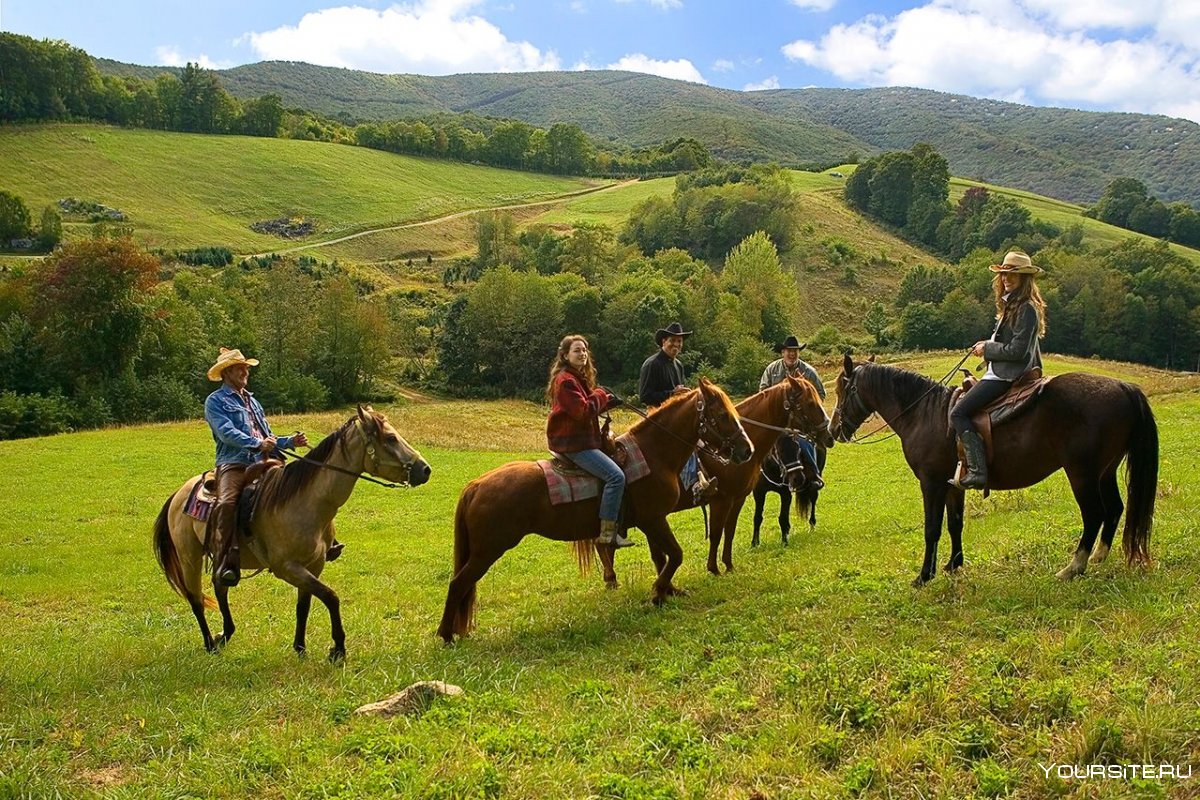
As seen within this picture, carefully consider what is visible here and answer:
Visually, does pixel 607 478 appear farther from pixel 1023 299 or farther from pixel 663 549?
pixel 1023 299

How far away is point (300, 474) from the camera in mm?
8148

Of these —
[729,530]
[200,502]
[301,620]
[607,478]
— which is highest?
[607,478]

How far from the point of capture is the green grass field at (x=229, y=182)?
90.2 m

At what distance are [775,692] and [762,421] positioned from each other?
5.21 meters

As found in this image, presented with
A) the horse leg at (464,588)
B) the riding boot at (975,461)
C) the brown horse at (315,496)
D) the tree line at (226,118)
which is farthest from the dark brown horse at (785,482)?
the tree line at (226,118)

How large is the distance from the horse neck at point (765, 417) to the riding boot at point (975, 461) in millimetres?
2650

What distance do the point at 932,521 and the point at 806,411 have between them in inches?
91.2

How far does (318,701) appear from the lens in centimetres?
623

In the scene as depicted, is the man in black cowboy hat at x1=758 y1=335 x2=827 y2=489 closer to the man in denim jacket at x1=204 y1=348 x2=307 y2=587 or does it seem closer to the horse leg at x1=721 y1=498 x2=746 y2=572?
the horse leg at x1=721 y1=498 x2=746 y2=572

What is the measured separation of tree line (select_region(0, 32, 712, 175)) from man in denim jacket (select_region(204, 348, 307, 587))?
127m

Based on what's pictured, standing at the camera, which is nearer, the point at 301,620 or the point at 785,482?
the point at 301,620

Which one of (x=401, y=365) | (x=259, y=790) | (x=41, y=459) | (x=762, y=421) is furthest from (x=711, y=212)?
(x=259, y=790)

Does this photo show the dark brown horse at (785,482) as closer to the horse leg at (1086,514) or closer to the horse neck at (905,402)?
the horse neck at (905,402)

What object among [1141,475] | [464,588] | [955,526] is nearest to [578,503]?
[464,588]
